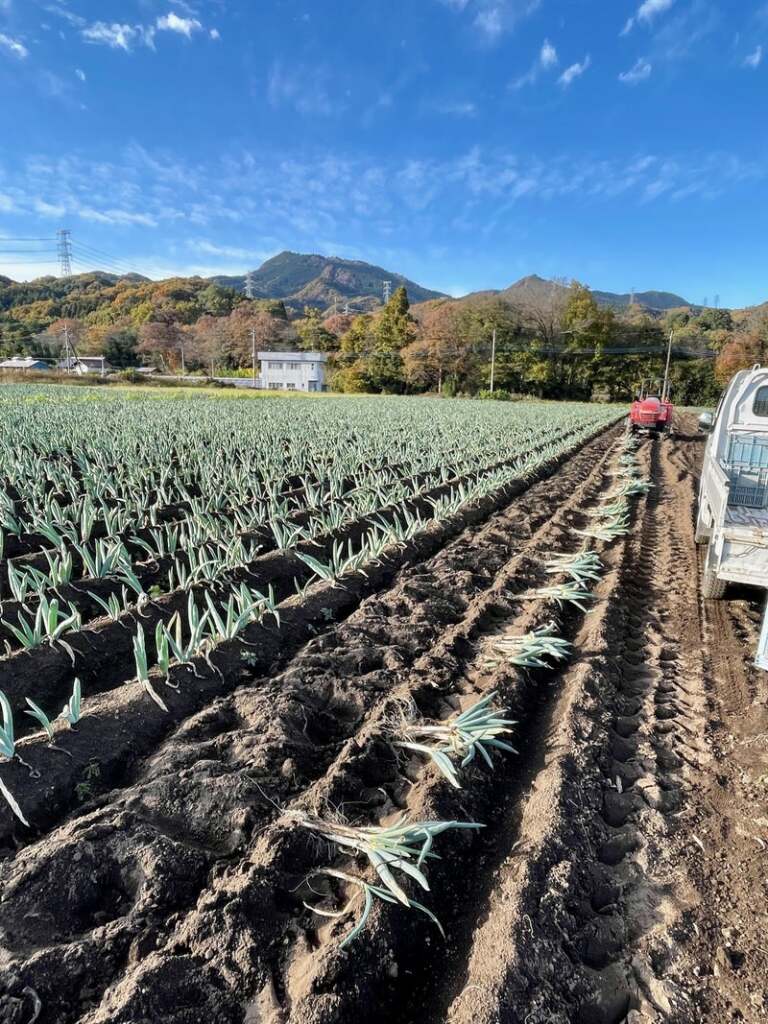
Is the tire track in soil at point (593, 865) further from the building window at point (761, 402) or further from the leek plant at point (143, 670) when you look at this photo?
the building window at point (761, 402)

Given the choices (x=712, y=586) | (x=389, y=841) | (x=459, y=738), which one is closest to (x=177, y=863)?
(x=389, y=841)

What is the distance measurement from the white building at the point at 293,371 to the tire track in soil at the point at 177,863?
189 ft

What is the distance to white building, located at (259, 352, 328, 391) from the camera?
58594mm

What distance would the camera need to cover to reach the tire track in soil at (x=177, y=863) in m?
1.41

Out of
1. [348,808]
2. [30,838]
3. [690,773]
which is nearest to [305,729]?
[348,808]

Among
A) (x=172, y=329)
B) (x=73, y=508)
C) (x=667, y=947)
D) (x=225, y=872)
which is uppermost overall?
(x=172, y=329)

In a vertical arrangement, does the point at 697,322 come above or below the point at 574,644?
above

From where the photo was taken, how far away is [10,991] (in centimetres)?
136

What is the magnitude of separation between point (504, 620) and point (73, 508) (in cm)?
379

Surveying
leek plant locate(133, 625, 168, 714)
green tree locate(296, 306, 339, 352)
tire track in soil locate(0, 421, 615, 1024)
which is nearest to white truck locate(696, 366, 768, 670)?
tire track in soil locate(0, 421, 615, 1024)

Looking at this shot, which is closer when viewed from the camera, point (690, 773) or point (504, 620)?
point (690, 773)

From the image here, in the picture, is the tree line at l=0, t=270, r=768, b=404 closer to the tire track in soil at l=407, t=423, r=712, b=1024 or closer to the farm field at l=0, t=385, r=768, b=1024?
the farm field at l=0, t=385, r=768, b=1024

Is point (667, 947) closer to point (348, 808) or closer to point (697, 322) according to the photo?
point (348, 808)

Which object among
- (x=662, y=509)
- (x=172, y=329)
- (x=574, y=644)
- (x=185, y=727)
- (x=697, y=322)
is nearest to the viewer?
(x=185, y=727)
